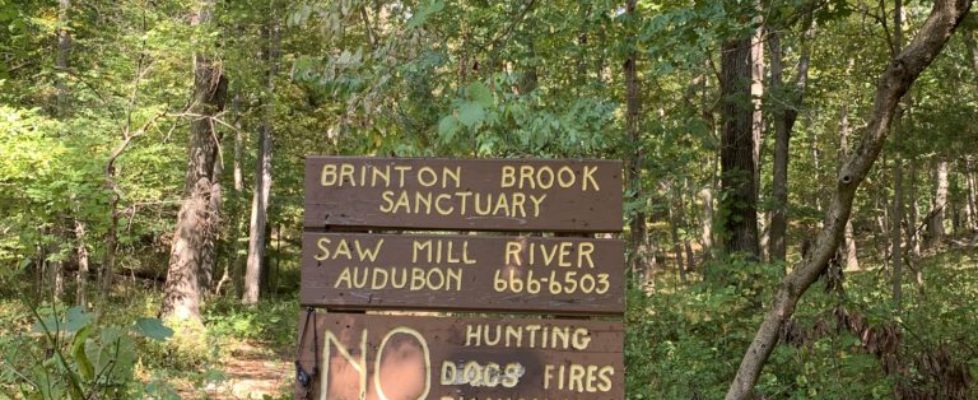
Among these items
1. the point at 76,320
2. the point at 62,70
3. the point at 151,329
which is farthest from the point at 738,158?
the point at 62,70

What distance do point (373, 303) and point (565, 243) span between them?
804 mm

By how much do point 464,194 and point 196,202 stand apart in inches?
390

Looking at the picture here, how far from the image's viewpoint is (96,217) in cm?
953

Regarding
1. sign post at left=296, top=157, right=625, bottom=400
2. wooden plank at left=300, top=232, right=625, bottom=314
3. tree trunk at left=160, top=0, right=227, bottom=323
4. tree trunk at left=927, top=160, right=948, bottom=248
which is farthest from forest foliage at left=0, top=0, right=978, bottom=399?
tree trunk at left=927, top=160, right=948, bottom=248

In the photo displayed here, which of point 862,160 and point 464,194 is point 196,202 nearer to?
point 464,194

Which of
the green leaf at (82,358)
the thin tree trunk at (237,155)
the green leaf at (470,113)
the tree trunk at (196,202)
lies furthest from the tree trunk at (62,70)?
the green leaf at (470,113)

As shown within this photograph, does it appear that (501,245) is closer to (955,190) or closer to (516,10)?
(516,10)

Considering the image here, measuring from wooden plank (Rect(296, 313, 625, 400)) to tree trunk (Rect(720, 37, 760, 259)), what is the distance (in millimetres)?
6049

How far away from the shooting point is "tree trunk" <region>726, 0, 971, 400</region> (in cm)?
355

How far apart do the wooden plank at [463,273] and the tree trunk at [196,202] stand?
877 centimetres

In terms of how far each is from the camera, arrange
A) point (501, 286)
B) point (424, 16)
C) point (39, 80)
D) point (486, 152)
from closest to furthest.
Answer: point (501, 286), point (424, 16), point (486, 152), point (39, 80)

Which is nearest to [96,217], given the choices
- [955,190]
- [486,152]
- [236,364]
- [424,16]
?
[236,364]

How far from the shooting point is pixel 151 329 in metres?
2.91

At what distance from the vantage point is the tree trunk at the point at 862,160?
355 cm
